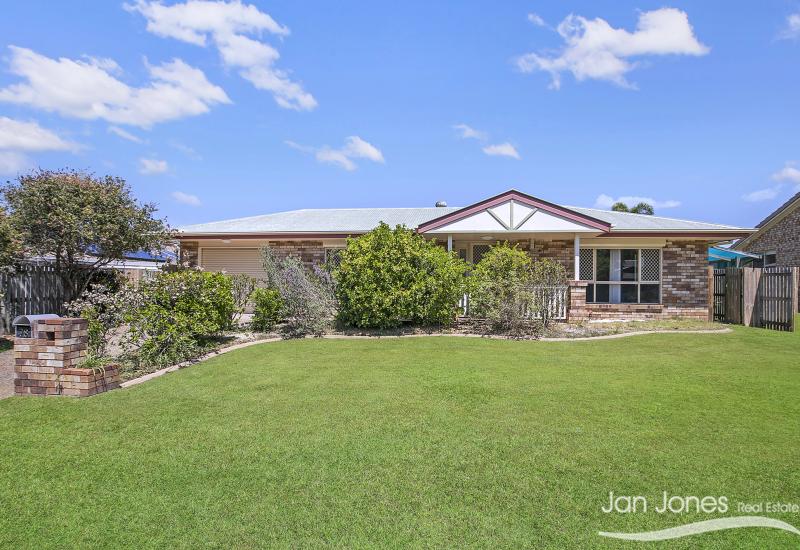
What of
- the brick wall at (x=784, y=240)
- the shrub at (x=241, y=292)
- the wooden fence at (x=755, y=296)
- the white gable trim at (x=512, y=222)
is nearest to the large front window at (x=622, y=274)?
the wooden fence at (x=755, y=296)

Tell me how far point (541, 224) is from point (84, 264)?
1386 centimetres

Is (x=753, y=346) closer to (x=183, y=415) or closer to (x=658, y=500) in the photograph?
(x=658, y=500)

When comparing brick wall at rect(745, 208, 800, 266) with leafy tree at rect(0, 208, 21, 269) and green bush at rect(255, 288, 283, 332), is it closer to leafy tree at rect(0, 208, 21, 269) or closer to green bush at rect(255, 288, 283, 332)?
green bush at rect(255, 288, 283, 332)

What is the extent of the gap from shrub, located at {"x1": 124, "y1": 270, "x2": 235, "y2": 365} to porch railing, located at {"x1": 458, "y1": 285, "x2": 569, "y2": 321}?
21.5ft

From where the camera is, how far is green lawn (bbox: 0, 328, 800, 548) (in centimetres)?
300

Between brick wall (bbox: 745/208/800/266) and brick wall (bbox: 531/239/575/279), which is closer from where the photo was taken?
brick wall (bbox: 531/239/575/279)

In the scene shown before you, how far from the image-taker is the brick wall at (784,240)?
848 inches

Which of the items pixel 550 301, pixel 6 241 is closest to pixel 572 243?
pixel 550 301

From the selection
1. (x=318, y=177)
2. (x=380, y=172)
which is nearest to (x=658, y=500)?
(x=318, y=177)

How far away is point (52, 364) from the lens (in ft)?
19.7

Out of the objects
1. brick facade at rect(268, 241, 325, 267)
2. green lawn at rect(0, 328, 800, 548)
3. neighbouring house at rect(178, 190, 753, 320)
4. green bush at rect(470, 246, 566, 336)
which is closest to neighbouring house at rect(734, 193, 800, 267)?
neighbouring house at rect(178, 190, 753, 320)

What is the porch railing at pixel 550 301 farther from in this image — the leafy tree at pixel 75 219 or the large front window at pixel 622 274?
the leafy tree at pixel 75 219

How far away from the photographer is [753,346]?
32.3ft

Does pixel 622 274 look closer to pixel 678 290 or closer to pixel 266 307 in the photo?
pixel 678 290
